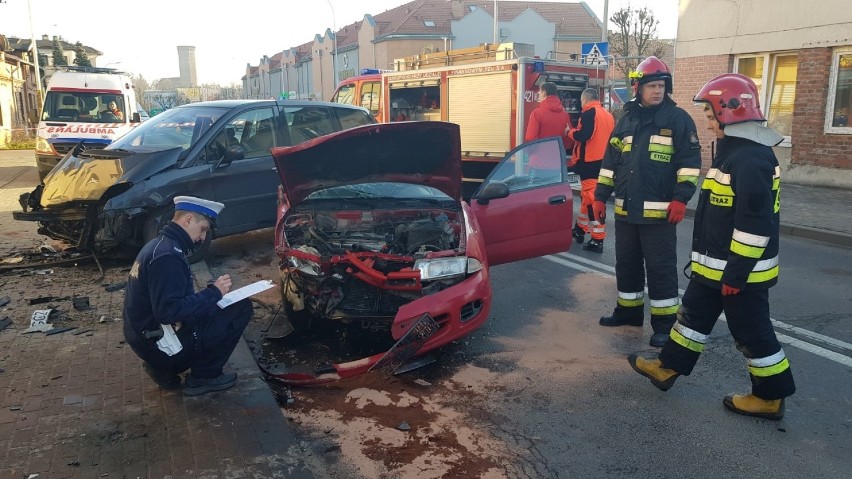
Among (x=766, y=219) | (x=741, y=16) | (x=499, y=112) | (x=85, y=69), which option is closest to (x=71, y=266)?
(x=766, y=219)

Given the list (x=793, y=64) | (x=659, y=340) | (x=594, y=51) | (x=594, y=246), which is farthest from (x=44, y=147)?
(x=793, y=64)

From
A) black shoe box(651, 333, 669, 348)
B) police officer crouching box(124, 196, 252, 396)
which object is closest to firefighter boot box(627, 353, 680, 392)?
black shoe box(651, 333, 669, 348)

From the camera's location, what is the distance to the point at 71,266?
6965 mm

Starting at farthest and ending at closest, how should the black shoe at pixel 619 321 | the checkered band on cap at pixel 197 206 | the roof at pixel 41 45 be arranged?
the roof at pixel 41 45 < the black shoe at pixel 619 321 < the checkered band on cap at pixel 197 206

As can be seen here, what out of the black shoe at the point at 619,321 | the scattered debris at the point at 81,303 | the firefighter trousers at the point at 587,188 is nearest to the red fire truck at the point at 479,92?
the firefighter trousers at the point at 587,188

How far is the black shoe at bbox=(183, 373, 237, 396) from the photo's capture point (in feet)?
12.6

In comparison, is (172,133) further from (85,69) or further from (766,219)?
(85,69)

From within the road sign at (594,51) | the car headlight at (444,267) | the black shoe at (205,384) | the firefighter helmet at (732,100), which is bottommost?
the black shoe at (205,384)

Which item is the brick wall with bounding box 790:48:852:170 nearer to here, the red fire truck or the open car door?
the red fire truck

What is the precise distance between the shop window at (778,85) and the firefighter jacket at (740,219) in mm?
11087

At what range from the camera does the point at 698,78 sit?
14.9 m

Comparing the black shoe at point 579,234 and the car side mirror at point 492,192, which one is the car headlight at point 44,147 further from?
the car side mirror at point 492,192

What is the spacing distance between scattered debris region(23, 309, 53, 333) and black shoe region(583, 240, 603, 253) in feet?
19.0

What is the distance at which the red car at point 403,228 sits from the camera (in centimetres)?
436
